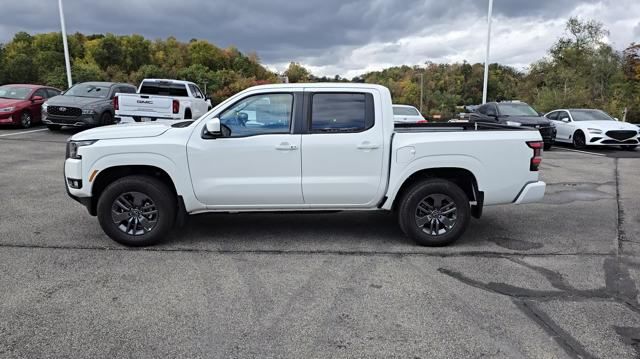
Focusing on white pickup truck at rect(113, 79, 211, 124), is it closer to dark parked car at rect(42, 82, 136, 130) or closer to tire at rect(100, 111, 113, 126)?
dark parked car at rect(42, 82, 136, 130)

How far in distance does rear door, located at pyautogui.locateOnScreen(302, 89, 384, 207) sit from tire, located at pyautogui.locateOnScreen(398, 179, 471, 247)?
0.40 m

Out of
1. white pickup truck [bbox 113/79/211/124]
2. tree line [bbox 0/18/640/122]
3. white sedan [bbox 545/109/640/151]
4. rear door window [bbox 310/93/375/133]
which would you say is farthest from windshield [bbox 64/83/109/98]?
white sedan [bbox 545/109/640/151]

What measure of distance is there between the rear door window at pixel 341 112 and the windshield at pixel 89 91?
13215 millimetres

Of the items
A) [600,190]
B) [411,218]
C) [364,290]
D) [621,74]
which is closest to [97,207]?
[364,290]

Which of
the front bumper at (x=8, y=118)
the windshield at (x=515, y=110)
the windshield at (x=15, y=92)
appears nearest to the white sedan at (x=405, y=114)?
the windshield at (x=515, y=110)

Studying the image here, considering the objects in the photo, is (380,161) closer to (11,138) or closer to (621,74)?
(11,138)

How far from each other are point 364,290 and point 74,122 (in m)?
14.0

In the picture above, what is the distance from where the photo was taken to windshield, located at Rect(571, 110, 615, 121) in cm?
1778

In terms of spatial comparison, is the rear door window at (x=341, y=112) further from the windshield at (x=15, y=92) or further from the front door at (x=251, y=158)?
the windshield at (x=15, y=92)

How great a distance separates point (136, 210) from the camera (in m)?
5.52

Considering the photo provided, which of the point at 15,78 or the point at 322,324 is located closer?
the point at 322,324

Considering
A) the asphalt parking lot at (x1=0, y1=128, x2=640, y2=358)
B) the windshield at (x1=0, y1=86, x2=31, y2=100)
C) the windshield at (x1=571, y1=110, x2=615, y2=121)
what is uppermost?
the windshield at (x1=0, y1=86, x2=31, y2=100)

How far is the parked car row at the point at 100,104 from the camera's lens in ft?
46.9

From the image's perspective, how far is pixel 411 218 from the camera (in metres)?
5.57
